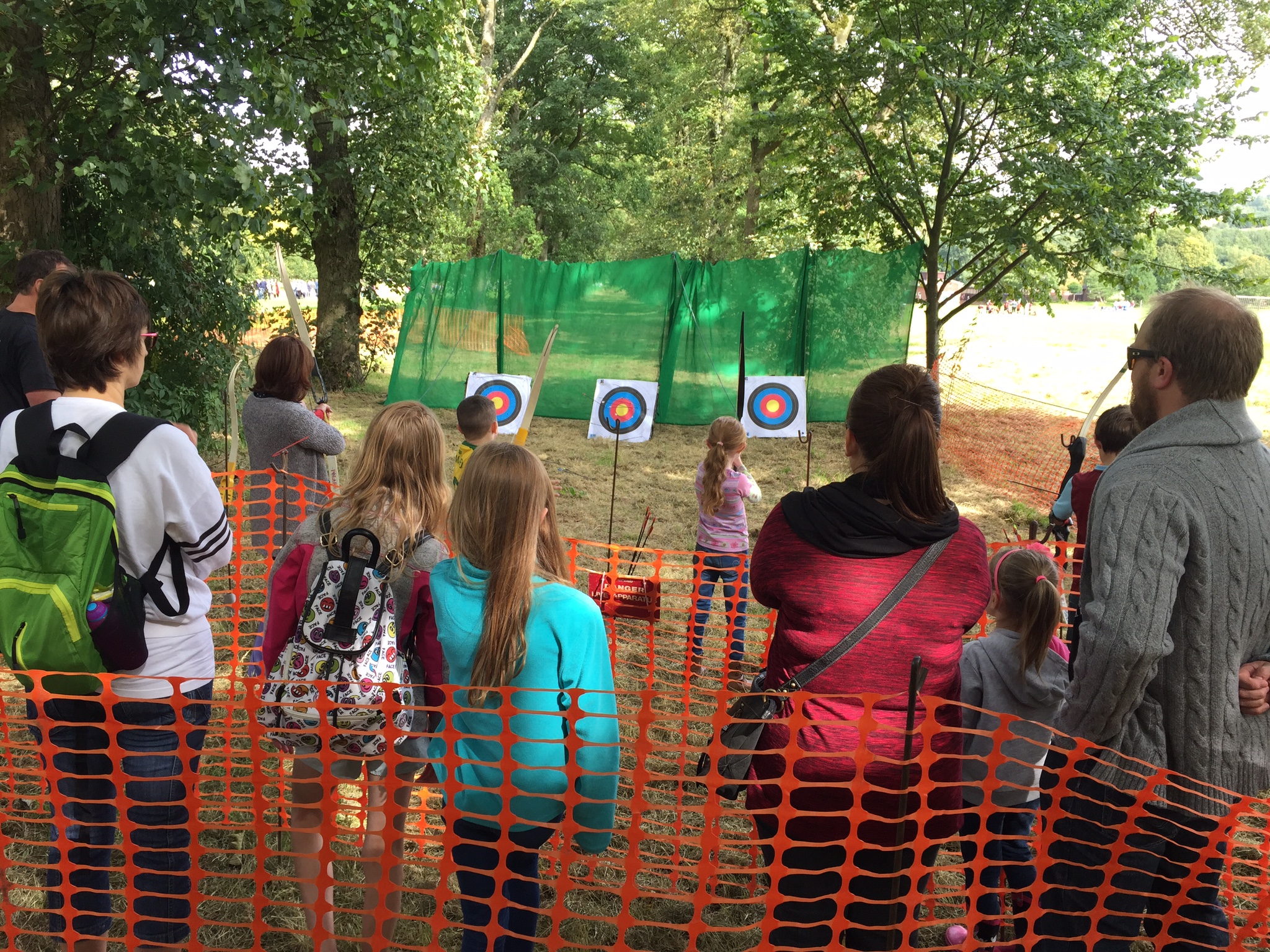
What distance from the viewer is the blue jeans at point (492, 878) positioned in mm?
1901

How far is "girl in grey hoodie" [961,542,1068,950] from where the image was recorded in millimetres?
2354

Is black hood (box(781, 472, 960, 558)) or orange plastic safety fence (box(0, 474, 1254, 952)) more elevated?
black hood (box(781, 472, 960, 558))

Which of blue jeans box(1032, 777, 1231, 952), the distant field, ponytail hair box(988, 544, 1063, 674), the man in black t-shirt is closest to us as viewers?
blue jeans box(1032, 777, 1231, 952)

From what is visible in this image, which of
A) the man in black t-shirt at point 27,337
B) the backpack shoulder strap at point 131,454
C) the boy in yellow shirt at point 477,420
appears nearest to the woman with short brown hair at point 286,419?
the boy in yellow shirt at point 477,420

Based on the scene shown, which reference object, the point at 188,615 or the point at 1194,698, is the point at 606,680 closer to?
the point at 188,615

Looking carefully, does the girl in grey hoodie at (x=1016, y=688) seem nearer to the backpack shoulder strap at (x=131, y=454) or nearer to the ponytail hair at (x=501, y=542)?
the ponytail hair at (x=501, y=542)

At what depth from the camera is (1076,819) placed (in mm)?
1763

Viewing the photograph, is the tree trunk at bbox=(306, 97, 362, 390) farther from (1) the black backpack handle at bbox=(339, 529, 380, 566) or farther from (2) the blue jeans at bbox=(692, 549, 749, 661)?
(1) the black backpack handle at bbox=(339, 529, 380, 566)

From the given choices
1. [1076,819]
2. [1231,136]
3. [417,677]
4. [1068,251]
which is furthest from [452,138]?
[1076,819]

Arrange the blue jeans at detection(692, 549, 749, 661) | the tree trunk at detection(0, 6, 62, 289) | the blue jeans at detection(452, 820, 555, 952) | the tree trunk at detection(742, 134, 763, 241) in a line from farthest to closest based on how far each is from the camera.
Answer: the tree trunk at detection(742, 134, 763, 241), the tree trunk at detection(0, 6, 62, 289), the blue jeans at detection(692, 549, 749, 661), the blue jeans at detection(452, 820, 555, 952)

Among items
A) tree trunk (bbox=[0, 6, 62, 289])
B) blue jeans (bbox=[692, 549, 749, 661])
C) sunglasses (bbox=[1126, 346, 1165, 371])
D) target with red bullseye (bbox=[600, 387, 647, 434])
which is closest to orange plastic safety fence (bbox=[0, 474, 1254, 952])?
sunglasses (bbox=[1126, 346, 1165, 371])

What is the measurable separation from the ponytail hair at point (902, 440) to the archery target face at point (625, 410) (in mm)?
7731

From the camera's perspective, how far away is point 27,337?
116 inches

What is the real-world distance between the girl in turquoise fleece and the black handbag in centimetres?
24
